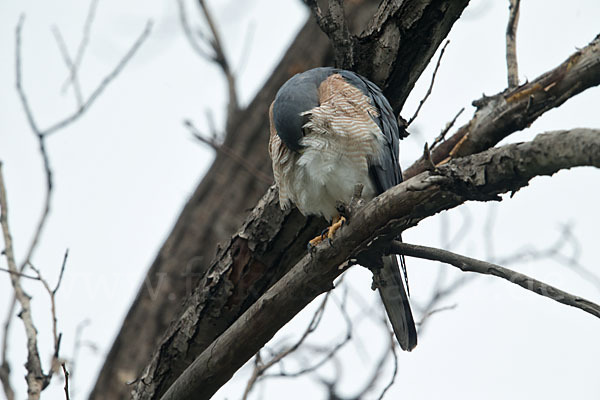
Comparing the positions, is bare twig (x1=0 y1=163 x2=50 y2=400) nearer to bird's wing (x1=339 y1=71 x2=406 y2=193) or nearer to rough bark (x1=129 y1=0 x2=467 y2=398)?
rough bark (x1=129 y1=0 x2=467 y2=398)

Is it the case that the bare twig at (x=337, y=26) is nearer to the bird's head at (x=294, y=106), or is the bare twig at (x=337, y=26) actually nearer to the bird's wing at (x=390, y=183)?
the bird's wing at (x=390, y=183)

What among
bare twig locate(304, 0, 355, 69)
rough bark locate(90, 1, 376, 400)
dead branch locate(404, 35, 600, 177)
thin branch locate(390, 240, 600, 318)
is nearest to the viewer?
thin branch locate(390, 240, 600, 318)

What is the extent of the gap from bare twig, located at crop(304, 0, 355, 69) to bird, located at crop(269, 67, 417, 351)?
0.12 m

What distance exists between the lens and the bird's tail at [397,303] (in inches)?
125

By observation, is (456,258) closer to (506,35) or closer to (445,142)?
(445,142)

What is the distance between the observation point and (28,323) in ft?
9.24

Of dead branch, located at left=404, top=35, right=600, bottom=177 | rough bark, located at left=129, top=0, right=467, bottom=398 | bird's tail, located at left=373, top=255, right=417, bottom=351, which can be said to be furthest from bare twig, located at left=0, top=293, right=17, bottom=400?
dead branch, located at left=404, top=35, right=600, bottom=177

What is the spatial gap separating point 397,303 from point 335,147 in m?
0.85

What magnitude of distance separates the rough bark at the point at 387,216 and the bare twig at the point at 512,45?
1181 mm

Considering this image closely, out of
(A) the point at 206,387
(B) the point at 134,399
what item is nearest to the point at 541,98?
(A) the point at 206,387

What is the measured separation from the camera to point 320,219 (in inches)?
124

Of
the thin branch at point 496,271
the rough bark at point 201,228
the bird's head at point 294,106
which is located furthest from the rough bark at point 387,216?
the rough bark at point 201,228

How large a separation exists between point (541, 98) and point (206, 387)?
6.27 ft

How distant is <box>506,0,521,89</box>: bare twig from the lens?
10.3ft
